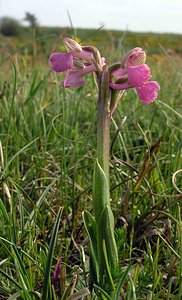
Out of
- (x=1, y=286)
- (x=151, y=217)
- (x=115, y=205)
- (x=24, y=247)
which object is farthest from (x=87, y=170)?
(x=1, y=286)

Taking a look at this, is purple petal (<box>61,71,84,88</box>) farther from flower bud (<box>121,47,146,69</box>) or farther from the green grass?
the green grass

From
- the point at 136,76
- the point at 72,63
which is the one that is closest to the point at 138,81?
the point at 136,76

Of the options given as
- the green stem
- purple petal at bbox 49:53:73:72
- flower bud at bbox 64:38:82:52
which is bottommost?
the green stem

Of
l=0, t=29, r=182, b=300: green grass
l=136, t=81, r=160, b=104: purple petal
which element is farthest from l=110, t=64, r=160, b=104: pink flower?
l=0, t=29, r=182, b=300: green grass

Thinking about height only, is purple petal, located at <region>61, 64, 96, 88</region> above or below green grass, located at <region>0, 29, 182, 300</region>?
above

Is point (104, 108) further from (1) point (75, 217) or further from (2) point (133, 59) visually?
(1) point (75, 217)

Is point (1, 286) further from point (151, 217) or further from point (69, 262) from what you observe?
point (151, 217)

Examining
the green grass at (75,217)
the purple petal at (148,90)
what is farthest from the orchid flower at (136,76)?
the green grass at (75,217)

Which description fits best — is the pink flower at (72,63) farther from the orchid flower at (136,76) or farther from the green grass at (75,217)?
the green grass at (75,217)

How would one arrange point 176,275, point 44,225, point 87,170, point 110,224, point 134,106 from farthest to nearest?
point 134,106 < point 87,170 < point 44,225 < point 176,275 < point 110,224
